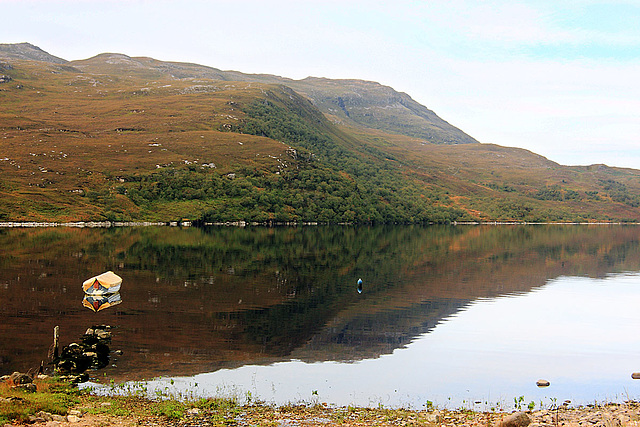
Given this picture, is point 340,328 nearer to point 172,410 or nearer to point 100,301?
point 172,410

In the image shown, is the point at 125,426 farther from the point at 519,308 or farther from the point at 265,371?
the point at 519,308

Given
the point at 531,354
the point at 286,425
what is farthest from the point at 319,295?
the point at 286,425

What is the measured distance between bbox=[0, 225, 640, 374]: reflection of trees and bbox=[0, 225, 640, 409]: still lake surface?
20 centimetres

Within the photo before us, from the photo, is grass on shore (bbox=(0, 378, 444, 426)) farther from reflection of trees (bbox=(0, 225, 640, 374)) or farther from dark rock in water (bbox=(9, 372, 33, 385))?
reflection of trees (bbox=(0, 225, 640, 374))

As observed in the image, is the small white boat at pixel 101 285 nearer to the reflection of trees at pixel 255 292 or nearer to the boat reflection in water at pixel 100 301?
the boat reflection in water at pixel 100 301

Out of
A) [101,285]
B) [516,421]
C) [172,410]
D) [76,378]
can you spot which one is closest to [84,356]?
[76,378]

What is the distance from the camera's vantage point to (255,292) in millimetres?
53188

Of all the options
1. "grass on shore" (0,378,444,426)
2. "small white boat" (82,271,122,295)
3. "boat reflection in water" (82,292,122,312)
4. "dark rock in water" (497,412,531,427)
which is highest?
"dark rock in water" (497,412,531,427)

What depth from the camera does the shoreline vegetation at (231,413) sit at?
19844 millimetres

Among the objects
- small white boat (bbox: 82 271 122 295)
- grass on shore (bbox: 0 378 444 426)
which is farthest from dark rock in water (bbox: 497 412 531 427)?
small white boat (bbox: 82 271 122 295)

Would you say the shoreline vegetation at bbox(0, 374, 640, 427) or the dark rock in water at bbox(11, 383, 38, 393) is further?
the dark rock in water at bbox(11, 383, 38, 393)

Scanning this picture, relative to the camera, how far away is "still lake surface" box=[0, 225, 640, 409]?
27.1 m

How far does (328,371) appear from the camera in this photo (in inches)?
1151

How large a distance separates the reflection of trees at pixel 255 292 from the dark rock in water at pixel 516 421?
1324 cm
